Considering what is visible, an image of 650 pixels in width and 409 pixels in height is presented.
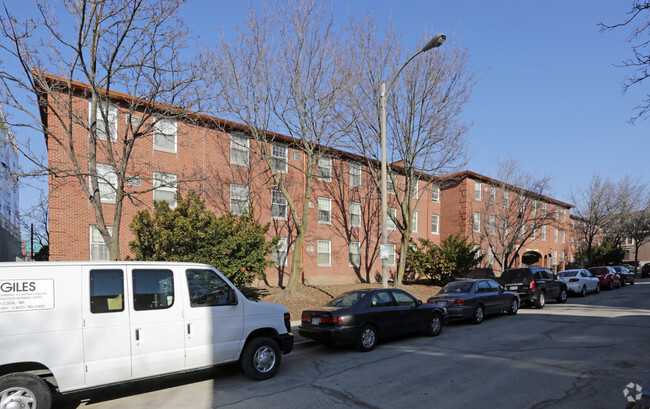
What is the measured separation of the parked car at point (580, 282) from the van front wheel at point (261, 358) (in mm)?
20487

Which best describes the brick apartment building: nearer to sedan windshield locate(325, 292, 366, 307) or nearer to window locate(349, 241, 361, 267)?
window locate(349, 241, 361, 267)

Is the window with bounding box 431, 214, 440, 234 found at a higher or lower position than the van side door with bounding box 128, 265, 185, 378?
higher

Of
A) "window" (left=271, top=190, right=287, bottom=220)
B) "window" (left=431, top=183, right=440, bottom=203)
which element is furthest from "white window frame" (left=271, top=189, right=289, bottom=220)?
"window" (left=431, top=183, right=440, bottom=203)

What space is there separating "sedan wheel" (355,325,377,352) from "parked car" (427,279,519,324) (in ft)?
13.5

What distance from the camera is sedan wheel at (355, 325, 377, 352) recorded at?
9289 millimetres

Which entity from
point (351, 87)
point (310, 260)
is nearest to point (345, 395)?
point (351, 87)

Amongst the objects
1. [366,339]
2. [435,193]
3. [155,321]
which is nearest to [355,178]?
[435,193]

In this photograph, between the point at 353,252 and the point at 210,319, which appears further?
the point at 353,252

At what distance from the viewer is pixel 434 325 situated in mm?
11258

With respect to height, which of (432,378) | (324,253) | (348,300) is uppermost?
(324,253)

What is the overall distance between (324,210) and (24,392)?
2118 centimetres

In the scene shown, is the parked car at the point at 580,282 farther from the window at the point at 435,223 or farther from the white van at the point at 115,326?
the white van at the point at 115,326

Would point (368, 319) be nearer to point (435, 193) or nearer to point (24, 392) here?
point (24, 392)

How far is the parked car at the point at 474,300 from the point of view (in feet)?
42.0
